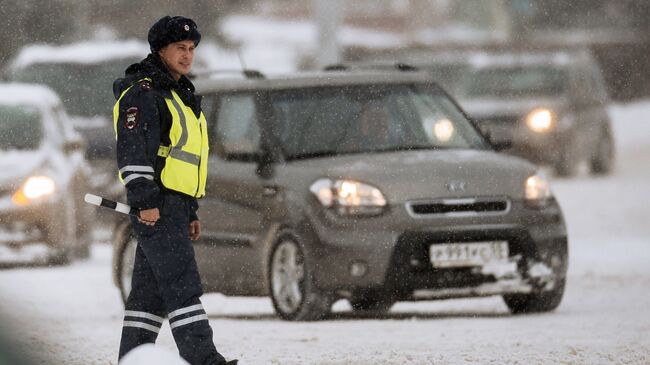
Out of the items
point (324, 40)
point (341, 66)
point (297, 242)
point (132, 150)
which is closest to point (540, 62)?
point (324, 40)

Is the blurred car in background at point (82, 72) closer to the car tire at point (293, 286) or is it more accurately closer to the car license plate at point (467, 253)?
the car tire at point (293, 286)

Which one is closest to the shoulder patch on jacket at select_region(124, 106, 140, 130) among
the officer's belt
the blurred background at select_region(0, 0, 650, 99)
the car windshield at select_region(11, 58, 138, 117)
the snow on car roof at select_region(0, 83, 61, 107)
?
the officer's belt

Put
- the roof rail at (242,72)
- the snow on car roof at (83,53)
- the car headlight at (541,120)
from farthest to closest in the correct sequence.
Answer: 1. the car headlight at (541,120)
2. the snow on car roof at (83,53)
3. the roof rail at (242,72)

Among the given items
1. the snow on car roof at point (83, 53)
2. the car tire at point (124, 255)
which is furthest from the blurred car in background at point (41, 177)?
the car tire at point (124, 255)

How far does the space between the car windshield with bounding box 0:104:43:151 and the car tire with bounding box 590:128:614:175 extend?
1293 cm

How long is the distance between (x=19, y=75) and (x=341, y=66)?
9.52m

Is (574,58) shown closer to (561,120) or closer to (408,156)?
(561,120)

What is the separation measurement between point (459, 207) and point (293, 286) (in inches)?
40.6

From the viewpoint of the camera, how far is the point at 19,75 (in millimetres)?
22484

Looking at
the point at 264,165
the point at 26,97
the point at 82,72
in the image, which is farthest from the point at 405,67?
the point at 82,72

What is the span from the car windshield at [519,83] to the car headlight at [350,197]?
1589cm

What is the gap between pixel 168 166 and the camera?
8320 mm

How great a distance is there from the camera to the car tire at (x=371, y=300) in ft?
38.6

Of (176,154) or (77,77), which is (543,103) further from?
(176,154)
